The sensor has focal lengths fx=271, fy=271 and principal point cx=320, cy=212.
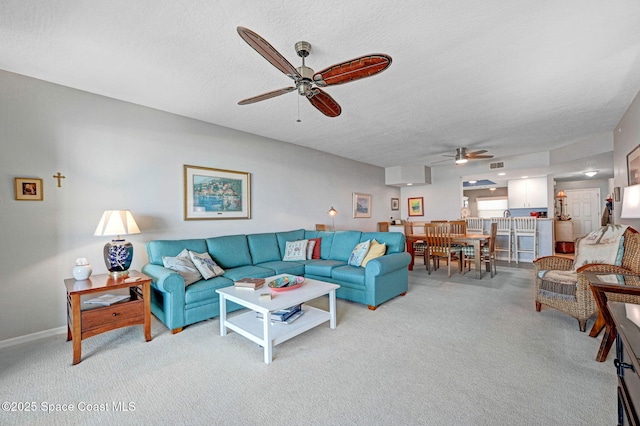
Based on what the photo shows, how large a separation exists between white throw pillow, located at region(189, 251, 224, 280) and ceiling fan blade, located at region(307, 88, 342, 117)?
2.14m

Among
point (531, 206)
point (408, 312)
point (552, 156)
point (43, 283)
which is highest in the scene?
point (552, 156)

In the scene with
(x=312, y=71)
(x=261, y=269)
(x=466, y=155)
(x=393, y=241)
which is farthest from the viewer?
(x=466, y=155)

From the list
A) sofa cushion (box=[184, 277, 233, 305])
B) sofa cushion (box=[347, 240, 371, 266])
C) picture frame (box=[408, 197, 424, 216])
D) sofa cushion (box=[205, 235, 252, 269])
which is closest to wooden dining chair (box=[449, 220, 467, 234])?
picture frame (box=[408, 197, 424, 216])

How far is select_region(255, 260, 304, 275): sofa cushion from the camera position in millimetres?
3654

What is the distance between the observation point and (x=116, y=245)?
268cm

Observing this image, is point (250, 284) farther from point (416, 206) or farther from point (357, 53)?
point (416, 206)

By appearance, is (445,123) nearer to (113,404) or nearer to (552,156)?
(552,156)

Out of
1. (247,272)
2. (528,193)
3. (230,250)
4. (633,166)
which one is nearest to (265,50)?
(247,272)

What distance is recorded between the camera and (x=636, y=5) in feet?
5.74

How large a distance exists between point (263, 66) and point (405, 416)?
9.24 ft

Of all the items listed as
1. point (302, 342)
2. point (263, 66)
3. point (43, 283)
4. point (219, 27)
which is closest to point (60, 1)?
point (219, 27)

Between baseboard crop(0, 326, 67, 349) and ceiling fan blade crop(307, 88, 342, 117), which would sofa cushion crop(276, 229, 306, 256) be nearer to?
ceiling fan blade crop(307, 88, 342, 117)

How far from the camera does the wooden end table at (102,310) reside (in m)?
2.21

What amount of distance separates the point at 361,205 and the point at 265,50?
17.8 ft
